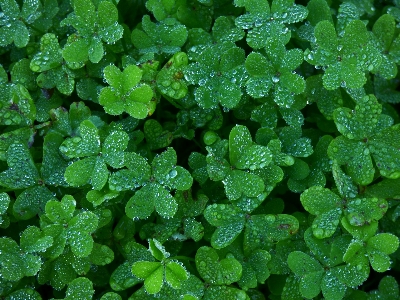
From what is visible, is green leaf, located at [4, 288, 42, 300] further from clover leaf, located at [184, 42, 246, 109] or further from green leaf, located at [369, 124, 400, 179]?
green leaf, located at [369, 124, 400, 179]

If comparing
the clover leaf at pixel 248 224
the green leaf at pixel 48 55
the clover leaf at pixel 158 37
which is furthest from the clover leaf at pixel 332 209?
the green leaf at pixel 48 55

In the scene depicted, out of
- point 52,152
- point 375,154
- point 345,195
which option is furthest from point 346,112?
point 52,152

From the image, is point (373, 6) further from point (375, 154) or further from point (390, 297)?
point (390, 297)

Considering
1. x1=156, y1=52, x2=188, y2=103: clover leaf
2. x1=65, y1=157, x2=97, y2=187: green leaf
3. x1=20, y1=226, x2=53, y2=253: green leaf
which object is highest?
x1=156, y1=52, x2=188, y2=103: clover leaf

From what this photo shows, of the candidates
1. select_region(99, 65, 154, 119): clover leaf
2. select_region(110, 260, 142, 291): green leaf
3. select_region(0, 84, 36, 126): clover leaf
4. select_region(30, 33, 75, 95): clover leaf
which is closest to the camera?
select_region(110, 260, 142, 291): green leaf

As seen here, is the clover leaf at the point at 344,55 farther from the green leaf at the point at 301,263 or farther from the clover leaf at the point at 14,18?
the clover leaf at the point at 14,18

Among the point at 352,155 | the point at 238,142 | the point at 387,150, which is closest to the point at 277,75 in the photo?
the point at 238,142

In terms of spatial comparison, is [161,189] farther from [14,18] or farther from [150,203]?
[14,18]

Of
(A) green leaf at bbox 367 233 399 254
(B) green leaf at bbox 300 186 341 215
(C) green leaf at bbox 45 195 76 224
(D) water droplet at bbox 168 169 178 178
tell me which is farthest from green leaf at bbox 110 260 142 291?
(A) green leaf at bbox 367 233 399 254
